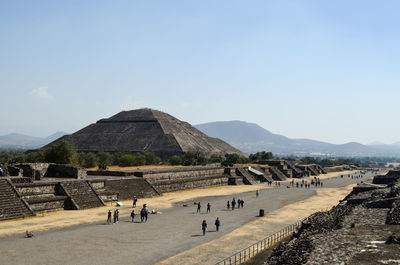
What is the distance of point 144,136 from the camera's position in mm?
139625

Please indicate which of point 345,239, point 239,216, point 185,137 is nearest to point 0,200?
point 239,216

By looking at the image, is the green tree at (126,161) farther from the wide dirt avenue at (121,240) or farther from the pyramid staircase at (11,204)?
the pyramid staircase at (11,204)

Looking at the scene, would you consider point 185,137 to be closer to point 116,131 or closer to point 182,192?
point 116,131

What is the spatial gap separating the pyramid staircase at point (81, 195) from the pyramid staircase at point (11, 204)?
510 centimetres

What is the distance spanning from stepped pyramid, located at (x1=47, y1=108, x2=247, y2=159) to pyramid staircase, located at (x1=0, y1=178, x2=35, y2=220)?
87181 mm

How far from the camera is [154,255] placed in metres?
21.0

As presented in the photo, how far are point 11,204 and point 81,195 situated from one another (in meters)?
7.96

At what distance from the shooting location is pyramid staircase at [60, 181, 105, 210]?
121ft

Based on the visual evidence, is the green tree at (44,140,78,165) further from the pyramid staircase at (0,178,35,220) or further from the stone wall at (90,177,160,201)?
the pyramid staircase at (0,178,35,220)

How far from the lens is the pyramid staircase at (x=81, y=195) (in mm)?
36794

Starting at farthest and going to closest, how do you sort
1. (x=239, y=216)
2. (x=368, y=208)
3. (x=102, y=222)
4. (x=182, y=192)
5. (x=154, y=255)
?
(x=182, y=192) < (x=239, y=216) < (x=102, y=222) < (x=368, y=208) < (x=154, y=255)

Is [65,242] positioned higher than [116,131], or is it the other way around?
[116,131]

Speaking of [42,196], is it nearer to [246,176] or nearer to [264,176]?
[246,176]

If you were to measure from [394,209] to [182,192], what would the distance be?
35.3 meters
